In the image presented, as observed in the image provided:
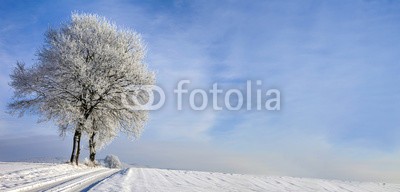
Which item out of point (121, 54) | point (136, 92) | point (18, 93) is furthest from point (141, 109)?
point (18, 93)

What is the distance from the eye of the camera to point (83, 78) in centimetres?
3772

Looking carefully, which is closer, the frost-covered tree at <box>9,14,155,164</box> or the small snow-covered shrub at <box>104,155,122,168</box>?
the frost-covered tree at <box>9,14,155,164</box>

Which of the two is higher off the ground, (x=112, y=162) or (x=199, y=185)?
(x=199, y=185)

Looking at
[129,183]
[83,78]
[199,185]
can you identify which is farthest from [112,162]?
[129,183]

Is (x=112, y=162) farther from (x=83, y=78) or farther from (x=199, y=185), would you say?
(x=199, y=185)

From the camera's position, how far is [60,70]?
38.0m

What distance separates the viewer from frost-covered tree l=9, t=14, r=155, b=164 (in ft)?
125

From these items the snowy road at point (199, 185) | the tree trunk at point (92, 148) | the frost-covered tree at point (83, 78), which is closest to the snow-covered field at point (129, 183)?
the snowy road at point (199, 185)

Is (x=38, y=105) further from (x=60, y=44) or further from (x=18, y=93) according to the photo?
(x=60, y=44)

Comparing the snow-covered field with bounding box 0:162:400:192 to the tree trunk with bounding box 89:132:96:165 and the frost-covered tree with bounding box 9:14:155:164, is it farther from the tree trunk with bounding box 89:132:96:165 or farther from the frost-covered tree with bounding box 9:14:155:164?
the tree trunk with bounding box 89:132:96:165

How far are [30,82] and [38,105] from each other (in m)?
2.33

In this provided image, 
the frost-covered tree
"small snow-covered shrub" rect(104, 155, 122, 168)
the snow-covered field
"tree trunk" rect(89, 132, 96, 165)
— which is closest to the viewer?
the snow-covered field

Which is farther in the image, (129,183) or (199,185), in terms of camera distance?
(199,185)

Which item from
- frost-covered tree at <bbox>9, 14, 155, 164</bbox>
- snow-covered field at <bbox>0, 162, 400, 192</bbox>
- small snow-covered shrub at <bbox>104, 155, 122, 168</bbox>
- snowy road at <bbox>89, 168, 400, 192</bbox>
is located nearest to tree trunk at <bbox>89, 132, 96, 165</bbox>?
frost-covered tree at <bbox>9, 14, 155, 164</bbox>
